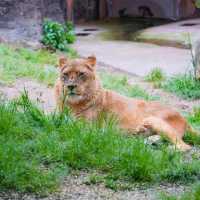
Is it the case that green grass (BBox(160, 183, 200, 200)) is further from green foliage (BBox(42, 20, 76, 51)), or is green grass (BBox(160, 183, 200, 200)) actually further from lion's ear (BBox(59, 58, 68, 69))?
green foliage (BBox(42, 20, 76, 51))

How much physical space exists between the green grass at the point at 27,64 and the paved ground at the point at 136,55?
2.68 ft

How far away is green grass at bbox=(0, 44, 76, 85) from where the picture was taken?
11711 millimetres

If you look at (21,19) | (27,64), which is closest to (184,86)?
(27,64)

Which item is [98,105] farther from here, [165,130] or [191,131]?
[191,131]

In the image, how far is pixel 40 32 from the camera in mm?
15602

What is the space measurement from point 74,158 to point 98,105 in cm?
166

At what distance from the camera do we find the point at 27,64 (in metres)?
12.8

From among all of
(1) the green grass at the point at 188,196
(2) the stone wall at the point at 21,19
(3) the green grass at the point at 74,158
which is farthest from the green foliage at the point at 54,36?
(1) the green grass at the point at 188,196

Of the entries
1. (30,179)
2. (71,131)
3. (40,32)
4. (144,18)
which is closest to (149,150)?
(71,131)

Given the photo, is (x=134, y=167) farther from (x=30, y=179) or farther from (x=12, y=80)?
(x=12, y=80)

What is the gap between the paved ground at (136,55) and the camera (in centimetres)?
1416

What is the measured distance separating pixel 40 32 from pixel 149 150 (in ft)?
32.2

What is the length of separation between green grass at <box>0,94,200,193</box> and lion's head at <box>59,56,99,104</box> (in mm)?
820

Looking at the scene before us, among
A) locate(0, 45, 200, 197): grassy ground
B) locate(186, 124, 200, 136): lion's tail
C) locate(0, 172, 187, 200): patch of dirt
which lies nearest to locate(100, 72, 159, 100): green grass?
locate(186, 124, 200, 136): lion's tail
